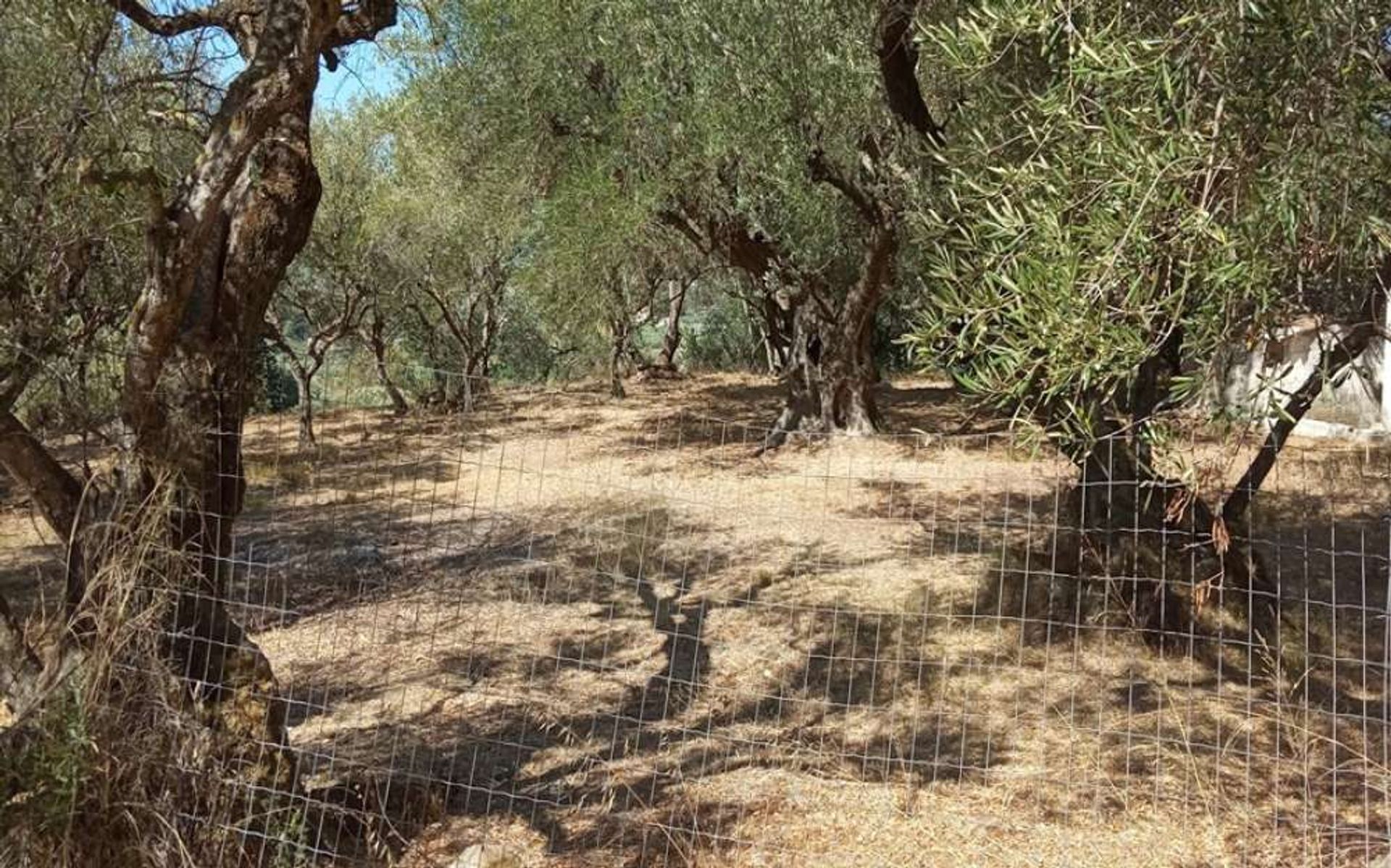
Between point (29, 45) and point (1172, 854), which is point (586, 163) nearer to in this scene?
point (29, 45)

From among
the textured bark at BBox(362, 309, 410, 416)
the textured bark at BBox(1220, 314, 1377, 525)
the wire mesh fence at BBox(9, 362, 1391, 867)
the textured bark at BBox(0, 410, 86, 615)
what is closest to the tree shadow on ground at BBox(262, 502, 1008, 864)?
the wire mesh fence at BBox(9, 362, 1391, 867)

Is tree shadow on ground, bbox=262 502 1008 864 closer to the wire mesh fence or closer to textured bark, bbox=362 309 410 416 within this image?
the wire mesh fence

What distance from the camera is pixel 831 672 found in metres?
6.98

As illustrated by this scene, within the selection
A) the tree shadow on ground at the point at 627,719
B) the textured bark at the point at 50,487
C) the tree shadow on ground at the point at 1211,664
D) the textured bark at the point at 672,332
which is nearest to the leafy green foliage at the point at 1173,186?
the tree shadow on ground at the point at 1211,664

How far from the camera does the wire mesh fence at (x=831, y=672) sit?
4680mm

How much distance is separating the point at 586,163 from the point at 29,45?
5.90 m

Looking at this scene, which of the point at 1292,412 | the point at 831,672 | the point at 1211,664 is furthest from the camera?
the point at 831,672

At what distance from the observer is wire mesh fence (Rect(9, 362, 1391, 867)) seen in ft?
15.4

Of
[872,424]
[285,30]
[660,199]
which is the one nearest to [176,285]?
[285,30]

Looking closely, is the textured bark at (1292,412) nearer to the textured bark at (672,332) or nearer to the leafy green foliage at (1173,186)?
the leafy green foliage at (1173,186)

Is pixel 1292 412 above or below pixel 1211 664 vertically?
above

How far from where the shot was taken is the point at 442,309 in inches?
753

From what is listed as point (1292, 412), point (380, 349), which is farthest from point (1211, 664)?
point (380, 349)

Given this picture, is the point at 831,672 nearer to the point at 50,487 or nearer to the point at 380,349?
the point at 50,487
